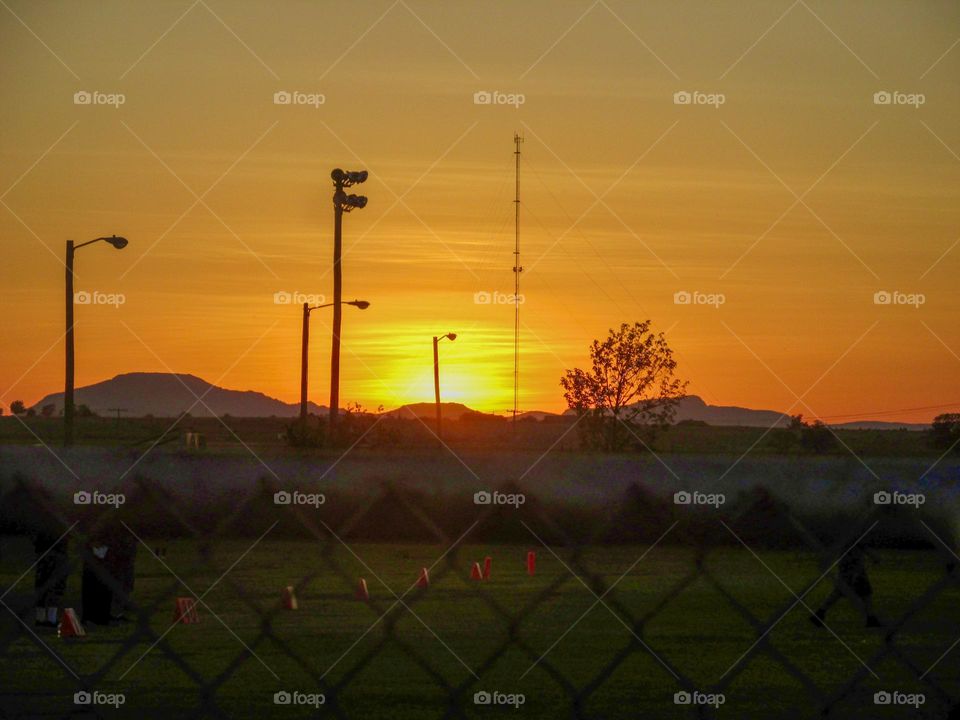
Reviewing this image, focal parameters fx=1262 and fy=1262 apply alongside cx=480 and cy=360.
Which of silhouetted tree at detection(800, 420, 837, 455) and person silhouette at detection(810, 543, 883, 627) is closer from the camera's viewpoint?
person silhouette at detection(810, 543, 883, 627)

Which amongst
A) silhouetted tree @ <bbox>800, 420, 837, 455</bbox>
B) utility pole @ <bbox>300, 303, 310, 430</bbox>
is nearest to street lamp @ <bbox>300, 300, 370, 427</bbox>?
utility pole @ <bbox>300, 303, 310, 430</bbox>

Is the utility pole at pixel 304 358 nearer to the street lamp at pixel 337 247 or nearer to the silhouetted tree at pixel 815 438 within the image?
the street lamp at pixel 337 247

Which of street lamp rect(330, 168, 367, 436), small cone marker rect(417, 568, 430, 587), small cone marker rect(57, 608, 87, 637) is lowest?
small cone marker rect(57, 608, 87, 637)

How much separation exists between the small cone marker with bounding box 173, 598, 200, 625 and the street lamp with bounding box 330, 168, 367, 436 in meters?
23.2

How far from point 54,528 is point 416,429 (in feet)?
206

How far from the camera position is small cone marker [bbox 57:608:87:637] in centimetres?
1169

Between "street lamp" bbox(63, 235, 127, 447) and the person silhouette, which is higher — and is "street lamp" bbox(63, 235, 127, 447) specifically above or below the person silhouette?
above

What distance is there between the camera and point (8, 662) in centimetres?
905

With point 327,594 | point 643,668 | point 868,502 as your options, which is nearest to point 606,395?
point 327,594

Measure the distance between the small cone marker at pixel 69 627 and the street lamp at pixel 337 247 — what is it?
24130 mm

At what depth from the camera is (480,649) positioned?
10.6 metres

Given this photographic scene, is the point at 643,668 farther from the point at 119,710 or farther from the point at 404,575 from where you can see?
the point at 404,575

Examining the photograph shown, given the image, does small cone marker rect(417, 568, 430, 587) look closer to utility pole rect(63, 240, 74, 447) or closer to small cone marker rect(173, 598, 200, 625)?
small cone marker rect(173, 598, 200, 625)

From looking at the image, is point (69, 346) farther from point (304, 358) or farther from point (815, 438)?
point (815, 438)
